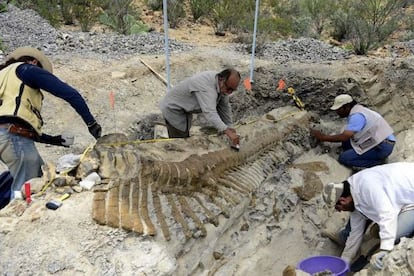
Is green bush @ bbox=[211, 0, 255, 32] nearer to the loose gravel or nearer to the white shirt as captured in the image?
the loose gravel

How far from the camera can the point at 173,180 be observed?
15.4 feet

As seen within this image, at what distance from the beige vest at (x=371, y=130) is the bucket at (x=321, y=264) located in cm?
232

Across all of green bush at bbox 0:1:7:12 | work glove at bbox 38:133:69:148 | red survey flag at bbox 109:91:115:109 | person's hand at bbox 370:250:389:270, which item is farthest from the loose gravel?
person's hand at bbox 370:250:389:270

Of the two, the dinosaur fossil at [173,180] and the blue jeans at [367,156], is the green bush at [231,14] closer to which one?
the blue jeans at [367,156]

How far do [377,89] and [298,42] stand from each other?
3578mm

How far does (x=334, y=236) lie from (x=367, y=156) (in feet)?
5.60

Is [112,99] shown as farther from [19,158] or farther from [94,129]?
[19,158]

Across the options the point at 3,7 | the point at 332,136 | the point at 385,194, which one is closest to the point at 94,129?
the point at 385,194

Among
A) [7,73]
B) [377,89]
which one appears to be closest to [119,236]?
[7,73]

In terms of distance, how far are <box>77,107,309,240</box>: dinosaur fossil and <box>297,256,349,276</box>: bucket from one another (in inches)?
36.1

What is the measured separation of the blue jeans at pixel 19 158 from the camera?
14.2ft

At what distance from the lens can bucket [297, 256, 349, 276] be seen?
4.55 m

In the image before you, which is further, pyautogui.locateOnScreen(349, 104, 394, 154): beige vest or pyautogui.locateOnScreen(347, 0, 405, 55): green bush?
pyautogui.locateOnScreen(347, 0, 405, 55): green bush

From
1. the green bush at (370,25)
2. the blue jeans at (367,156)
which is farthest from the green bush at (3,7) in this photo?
the blue jeans at (367,156)
